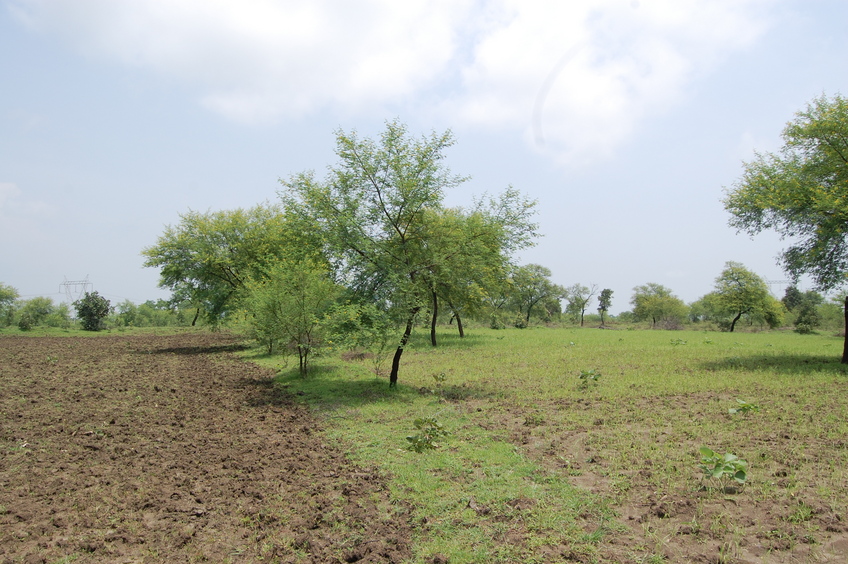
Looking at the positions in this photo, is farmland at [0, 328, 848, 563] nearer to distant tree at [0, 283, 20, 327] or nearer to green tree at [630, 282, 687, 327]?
distant tree at [0, 283, 20, 327]

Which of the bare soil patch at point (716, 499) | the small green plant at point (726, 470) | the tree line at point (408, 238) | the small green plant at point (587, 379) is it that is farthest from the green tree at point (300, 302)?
the small green plant at point (726, 470)

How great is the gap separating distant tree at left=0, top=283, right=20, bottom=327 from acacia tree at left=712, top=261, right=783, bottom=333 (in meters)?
78.3

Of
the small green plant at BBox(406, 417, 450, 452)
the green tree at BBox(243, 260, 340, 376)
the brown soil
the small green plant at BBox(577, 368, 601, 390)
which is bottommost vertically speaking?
the brown soil

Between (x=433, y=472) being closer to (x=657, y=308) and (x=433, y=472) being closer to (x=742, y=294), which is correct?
(x=742, y=294)

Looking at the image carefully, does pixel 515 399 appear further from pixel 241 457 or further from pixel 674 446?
pixel 241 457

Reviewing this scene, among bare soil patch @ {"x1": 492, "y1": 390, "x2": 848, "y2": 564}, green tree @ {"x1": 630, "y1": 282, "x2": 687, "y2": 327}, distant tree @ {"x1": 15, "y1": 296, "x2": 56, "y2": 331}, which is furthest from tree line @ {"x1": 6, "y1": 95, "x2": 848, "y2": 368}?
green tree @ {"x1": 630, "y1": 282, "x2": 687, "y2": 327}

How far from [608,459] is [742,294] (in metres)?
61.4

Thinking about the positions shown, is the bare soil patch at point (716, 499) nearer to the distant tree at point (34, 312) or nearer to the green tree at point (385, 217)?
the green tree at point (385, 217)

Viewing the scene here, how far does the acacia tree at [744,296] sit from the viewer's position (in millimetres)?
57375

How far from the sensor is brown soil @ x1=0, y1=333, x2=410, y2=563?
5.41m

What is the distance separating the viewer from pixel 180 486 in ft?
23.7

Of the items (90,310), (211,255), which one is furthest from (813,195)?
(90,310)

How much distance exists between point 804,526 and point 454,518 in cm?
380

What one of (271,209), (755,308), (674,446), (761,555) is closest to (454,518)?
(761,555)
